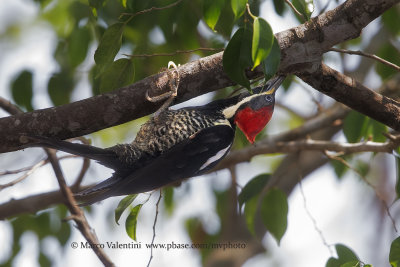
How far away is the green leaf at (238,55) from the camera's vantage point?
1.85m

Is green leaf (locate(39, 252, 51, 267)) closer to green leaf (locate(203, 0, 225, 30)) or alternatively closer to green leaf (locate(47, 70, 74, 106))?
green leaf (locate(47, 70, 74, 106))

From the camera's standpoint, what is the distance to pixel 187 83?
2.41 metres

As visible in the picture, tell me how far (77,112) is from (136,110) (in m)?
0.27

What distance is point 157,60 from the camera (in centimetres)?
366

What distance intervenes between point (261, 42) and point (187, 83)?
78 centimetres

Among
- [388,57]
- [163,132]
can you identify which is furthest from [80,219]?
[388,57]

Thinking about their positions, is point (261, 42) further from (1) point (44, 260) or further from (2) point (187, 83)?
(1) point (44, 260)

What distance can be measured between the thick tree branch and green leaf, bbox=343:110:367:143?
878 millimetres

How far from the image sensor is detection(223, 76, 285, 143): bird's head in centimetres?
280

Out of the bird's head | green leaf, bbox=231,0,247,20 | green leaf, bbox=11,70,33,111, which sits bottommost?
the bird's head

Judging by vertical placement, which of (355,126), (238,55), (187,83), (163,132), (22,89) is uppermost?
(22,89)

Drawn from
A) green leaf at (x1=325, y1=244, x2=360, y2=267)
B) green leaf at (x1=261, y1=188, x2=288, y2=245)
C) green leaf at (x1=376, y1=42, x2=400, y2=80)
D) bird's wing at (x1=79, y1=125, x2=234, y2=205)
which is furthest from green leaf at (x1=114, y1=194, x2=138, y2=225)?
green leaf at (x1=376, y1=42, x2=400, y2=80)

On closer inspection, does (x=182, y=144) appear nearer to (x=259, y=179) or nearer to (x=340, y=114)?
(x=259, y=179)

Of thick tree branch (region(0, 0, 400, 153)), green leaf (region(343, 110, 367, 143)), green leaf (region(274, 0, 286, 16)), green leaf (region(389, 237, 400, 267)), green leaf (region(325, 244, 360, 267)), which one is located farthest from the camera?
green leaf (region(343, 110, 367, 143))
